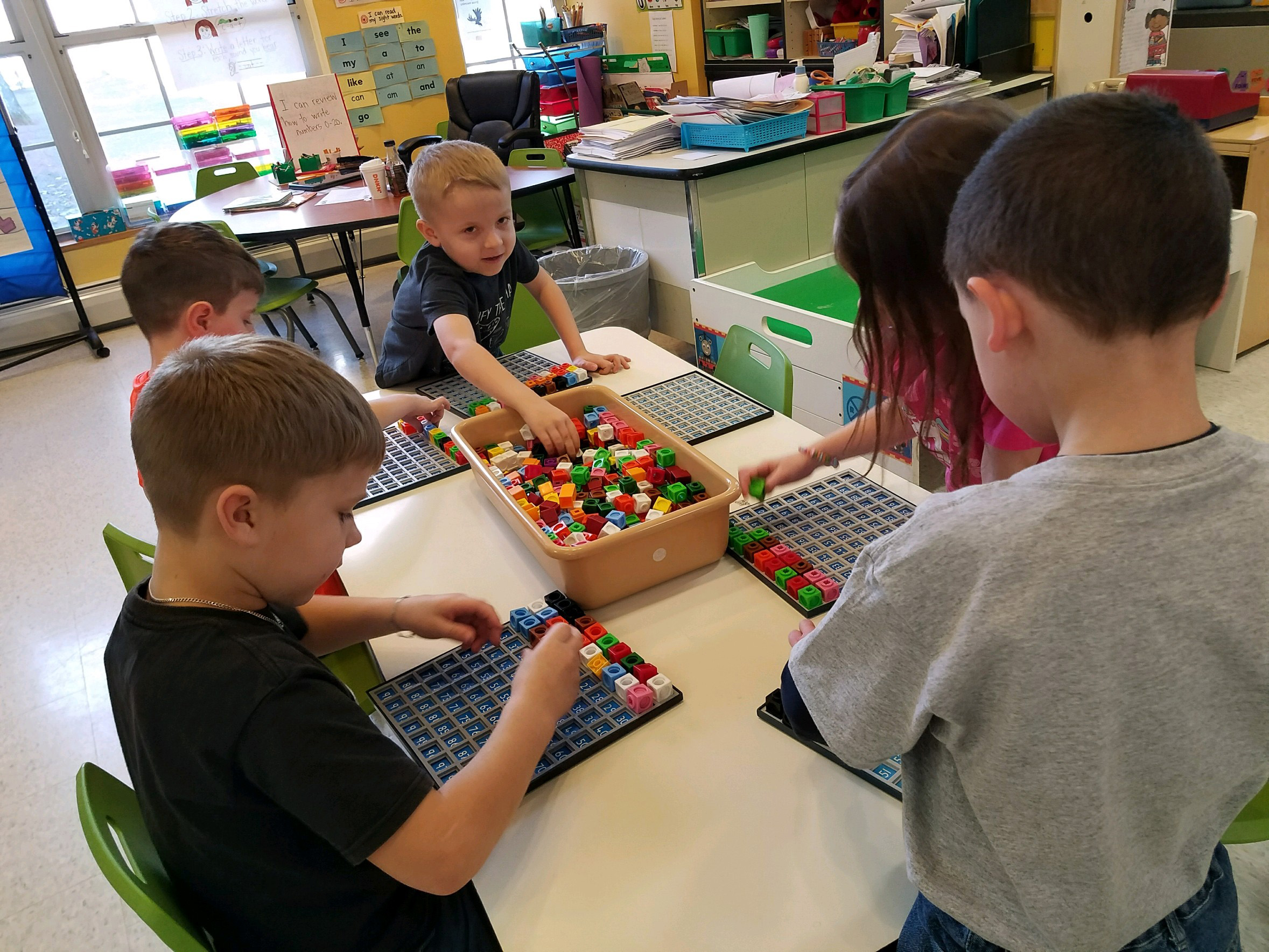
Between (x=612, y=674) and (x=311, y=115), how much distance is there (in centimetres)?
407

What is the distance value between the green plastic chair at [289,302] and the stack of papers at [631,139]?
4.29 ft

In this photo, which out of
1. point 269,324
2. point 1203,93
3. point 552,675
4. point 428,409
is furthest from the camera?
point 269,324

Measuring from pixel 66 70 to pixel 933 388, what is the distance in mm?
5279

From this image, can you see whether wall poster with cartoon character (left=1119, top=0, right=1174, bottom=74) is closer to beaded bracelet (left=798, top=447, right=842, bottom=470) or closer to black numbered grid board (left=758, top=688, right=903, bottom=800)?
beaded bracelet (left=798, top=447, right=842, bottom=470)

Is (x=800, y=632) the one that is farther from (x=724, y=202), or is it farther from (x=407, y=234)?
(x=407, y=234)

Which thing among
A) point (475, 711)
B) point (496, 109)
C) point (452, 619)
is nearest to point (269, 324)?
point (496, 109)

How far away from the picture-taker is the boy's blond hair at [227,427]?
731mm

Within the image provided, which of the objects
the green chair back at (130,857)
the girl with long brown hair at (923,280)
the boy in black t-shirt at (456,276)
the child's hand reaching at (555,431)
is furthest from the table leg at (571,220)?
the green chair back at (130,857)

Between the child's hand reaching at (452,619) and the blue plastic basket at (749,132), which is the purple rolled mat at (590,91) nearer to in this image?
the blue plastic basket at (749,132)

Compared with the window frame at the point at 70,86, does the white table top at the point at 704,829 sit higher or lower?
lower

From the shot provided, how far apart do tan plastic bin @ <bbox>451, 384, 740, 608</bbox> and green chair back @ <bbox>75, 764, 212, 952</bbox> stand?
49cm

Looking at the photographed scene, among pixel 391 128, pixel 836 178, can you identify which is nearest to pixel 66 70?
pixel 391 128

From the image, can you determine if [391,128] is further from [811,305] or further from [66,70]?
[811,305]

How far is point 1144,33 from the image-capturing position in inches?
123
